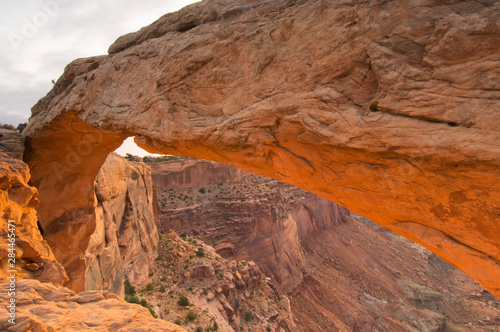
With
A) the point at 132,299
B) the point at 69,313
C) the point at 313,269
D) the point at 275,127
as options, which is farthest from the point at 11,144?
the point at 313,269

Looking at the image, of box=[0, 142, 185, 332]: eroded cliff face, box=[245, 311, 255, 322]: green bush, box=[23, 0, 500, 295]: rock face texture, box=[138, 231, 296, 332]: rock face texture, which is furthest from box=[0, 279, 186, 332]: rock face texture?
box=[245, 311, 255, 322]: green bush

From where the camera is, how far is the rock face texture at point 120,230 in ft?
34.7

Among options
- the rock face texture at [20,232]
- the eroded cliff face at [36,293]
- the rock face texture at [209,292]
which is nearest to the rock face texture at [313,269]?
the rock face texture at [209,292]

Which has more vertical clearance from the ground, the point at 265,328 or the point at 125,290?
the point at 125,290

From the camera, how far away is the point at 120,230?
13.0 m

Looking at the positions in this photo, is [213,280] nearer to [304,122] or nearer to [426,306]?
[304,122]

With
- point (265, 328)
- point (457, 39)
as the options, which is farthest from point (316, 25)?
point (265, 328)

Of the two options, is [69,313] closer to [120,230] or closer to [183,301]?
[183,301]

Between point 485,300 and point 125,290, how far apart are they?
36.1 meters

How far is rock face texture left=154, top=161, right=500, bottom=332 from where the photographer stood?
24125 mm

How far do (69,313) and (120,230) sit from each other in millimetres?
10455

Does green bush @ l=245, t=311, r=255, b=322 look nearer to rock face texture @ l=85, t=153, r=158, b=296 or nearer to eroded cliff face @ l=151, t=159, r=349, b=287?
rock face texture @ l=85, t=153, r=158, b=296

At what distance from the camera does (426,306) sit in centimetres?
2766

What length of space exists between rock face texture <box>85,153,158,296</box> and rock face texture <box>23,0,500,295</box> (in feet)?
17.6
